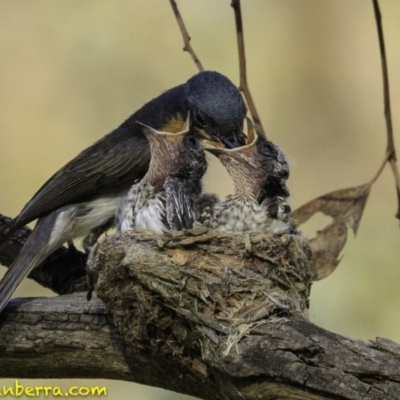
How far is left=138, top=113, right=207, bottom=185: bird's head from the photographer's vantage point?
4836mm

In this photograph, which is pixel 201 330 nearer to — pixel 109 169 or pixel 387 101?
pixel 387 101

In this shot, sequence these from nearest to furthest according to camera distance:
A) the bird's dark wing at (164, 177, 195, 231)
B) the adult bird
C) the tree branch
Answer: the tree branch < the bird's dark wing at (164, 177, 195, 231) < the adult bird

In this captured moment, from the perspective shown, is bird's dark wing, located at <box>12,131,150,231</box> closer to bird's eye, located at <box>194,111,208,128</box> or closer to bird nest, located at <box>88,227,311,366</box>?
bird's eye, located at <box>194,111,208,128</box>

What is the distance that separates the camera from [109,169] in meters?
5.37

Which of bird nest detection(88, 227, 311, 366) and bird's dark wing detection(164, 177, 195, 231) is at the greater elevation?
bird's dark wing detection(164, 177, 195, 231)

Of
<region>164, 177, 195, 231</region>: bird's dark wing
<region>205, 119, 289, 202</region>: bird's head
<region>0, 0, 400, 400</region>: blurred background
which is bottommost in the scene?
<region>164, 177, 195, 231</region>: bird's dark wing

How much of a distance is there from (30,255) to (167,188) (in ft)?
2.39

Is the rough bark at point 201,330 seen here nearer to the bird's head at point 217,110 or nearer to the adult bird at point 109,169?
the adult bird at point 109,169

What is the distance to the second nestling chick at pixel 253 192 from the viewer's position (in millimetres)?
4562

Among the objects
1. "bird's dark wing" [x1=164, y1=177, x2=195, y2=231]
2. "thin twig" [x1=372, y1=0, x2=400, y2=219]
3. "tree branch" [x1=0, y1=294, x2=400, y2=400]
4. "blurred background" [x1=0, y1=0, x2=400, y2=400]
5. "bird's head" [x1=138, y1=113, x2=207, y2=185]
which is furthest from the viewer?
"blurred background" [x1=0, y1=0, x2=400, y2=400]

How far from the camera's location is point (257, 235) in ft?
13.8

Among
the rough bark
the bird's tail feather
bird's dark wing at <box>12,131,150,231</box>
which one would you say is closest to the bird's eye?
bird's dark wing at <box>12,131,150,231</box>

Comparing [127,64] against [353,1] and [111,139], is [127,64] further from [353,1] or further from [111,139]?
[111,139]

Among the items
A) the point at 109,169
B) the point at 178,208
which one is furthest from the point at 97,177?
the point at 178,208
